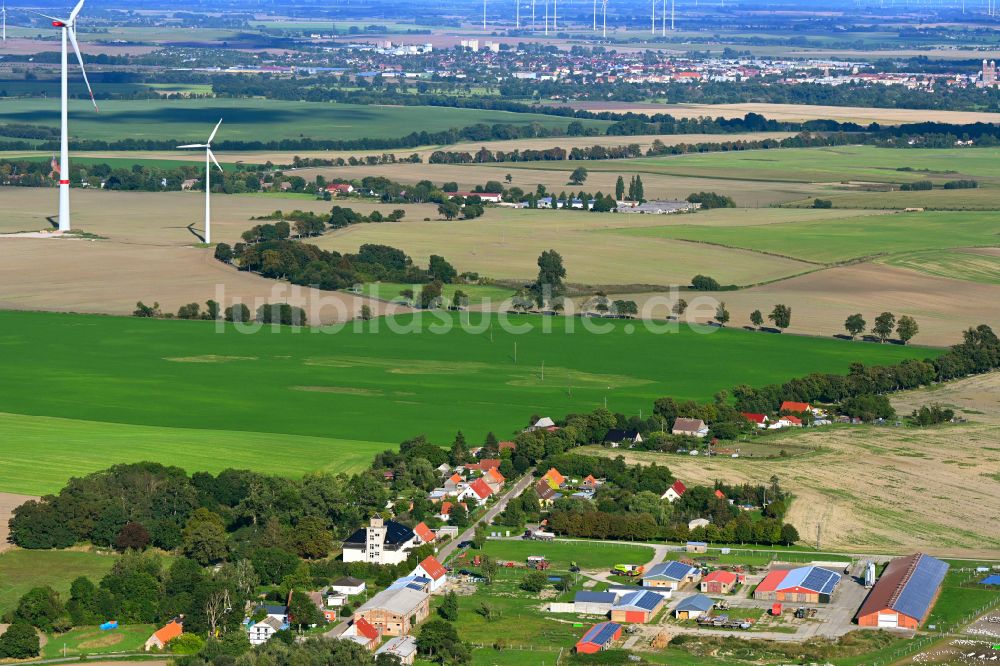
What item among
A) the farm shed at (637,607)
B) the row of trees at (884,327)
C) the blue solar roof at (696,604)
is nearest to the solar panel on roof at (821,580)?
the blue solar roof at (696,604)

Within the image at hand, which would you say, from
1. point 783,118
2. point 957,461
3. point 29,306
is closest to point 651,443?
point 957,461

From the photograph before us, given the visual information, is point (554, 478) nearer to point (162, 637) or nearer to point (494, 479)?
point (494, 479)

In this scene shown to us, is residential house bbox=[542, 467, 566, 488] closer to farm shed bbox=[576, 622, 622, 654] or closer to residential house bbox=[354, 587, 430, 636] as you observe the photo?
residential house bbox=[354, 587, 430, 636]

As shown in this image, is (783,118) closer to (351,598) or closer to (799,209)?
(799,209)

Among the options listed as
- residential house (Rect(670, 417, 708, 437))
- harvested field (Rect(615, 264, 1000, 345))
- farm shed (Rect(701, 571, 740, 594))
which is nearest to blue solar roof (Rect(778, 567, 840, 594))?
farm shed (Rect(701, 571, 740, 594))

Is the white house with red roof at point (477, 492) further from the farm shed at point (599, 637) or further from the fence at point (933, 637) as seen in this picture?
the fence at point (933, 637)

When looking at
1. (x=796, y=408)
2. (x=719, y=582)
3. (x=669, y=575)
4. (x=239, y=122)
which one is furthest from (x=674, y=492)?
(x=239, y=122)
